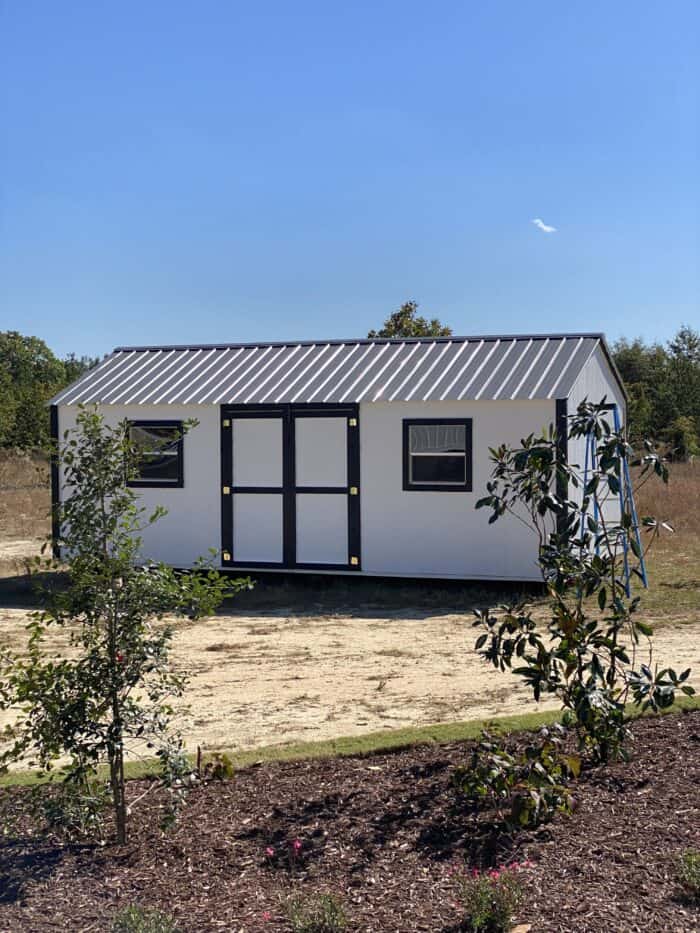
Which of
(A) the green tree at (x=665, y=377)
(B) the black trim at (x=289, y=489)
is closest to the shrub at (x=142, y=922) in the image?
(B) the black trim at (x=289, y=489)

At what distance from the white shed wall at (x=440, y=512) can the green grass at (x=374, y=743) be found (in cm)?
619

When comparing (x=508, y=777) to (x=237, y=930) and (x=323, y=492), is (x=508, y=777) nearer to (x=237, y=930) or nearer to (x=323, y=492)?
(x=237, y=930)

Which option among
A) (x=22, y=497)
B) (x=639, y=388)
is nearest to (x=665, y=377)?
(x=639, y=388)

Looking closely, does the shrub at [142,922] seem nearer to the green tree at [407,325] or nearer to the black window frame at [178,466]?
the black window frame at [178,466]

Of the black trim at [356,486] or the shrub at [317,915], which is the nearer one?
the shrub at [317,915]

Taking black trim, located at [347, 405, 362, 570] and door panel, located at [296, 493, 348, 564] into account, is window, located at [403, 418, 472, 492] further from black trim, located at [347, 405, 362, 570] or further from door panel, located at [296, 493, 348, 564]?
door panel, located at [296, 493, 348, 564]

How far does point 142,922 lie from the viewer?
3693 mm

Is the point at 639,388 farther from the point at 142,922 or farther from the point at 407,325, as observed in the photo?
the point at 142,922

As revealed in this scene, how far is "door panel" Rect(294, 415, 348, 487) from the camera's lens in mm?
13273

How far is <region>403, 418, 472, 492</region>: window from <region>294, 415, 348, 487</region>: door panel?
0.85 metres

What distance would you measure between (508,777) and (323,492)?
8.88 meters

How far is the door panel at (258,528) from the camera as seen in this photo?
13531 mm

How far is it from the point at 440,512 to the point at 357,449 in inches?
53.0

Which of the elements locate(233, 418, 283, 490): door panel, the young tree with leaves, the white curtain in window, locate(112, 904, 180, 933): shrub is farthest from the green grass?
locate(233, 418, 283, 490): door panel
